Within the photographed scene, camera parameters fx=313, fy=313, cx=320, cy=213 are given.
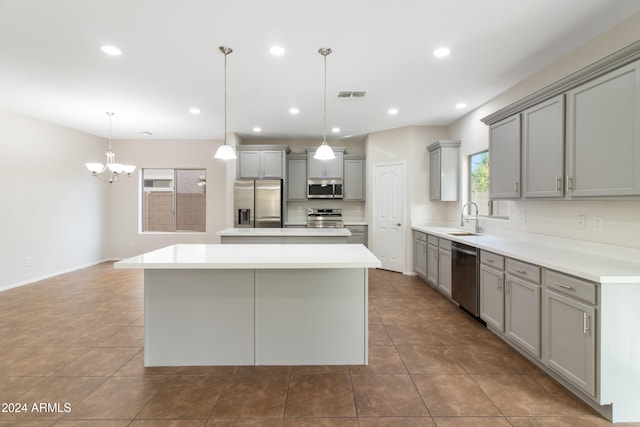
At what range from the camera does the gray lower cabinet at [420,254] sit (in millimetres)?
4965

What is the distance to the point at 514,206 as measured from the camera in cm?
368

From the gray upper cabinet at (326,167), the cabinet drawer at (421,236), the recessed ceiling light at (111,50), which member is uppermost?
the recessed ceiling light at (111,50)

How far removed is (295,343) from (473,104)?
157 inches

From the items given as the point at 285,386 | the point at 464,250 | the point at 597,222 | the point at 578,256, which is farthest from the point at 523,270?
the point at 285,386

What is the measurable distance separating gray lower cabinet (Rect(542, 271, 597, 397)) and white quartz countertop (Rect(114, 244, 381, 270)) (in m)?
1.24

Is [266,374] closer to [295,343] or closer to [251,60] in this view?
[295,343]

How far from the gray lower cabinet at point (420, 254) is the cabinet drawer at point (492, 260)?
1768 mm

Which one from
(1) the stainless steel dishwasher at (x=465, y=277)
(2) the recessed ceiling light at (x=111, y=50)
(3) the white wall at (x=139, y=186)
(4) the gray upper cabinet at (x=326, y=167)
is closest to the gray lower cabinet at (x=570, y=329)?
(1) the stainless steel dishwasher at (x=465, y=277)

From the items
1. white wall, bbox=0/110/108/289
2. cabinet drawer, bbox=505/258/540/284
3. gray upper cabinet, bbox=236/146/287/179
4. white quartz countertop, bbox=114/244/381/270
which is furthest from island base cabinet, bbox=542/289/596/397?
white wall, bbox=0/110/108/289

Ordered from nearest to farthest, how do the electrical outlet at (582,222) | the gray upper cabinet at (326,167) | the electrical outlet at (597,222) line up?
the electrical outlet at (597,222) → the electrical outlet at (582,222) → the gray upper cabinet at (326,167)

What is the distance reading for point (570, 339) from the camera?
2.05 metres

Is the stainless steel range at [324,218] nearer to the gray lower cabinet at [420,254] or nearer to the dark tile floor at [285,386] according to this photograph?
the gray lower cabinet at [420,254]

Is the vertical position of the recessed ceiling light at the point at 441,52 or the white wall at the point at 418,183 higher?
the recessed ceiling light at the point at 441,52

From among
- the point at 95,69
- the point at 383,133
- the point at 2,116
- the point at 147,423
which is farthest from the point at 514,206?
the point at 2,116
